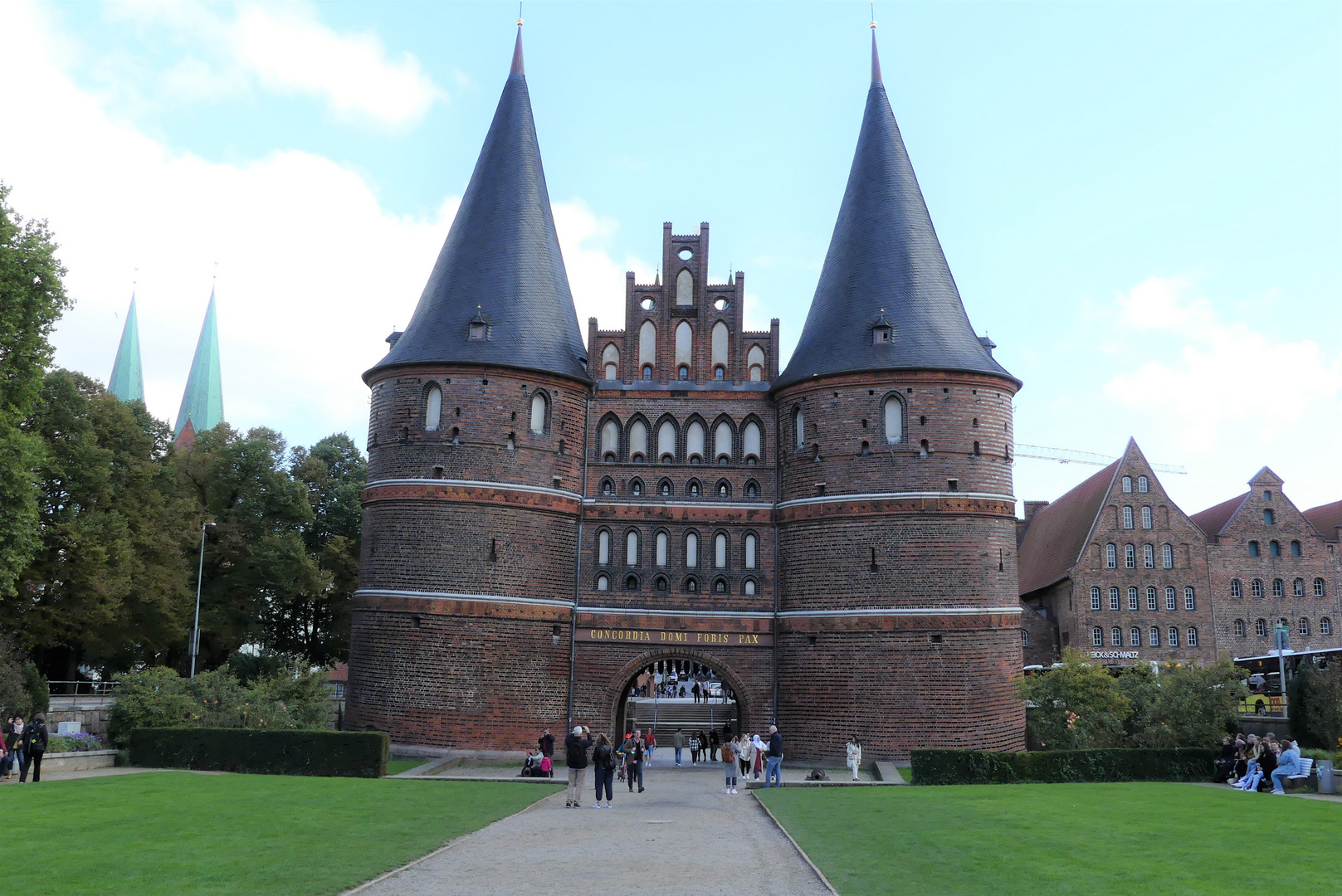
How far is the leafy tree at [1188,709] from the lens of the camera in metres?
28.1

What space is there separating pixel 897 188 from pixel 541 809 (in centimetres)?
2348

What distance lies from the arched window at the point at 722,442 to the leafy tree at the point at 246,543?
17821mm

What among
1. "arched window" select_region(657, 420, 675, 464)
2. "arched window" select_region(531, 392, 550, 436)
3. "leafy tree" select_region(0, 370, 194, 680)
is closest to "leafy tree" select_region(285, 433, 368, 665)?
"leafy tree" select_region(0, 370, 194, 680)

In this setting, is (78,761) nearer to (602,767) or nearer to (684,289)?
(602,767)

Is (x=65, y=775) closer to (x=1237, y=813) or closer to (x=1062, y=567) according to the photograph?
(x=1237, y=813)

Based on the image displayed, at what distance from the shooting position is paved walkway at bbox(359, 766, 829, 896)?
1230 cm

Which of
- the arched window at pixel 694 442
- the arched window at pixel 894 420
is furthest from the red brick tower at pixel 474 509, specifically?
the arched window at pixel 894 420

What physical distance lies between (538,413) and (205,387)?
5745 centimetres

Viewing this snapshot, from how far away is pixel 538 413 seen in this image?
3362cm

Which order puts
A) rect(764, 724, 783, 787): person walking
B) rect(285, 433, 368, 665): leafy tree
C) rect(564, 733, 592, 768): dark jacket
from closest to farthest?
rect(564, 733, 592, 768): dark jacket
rect(764, 724, 783, 787): person walking
rect(285, 433, 368, 665): leafy tree

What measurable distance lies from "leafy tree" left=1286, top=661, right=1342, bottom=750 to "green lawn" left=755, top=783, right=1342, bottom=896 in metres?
9.80

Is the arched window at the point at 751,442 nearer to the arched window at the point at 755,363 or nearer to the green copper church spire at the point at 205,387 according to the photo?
the arched window at the point at 755,363

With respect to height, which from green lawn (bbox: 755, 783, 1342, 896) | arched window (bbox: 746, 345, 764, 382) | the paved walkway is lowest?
the paved walkway

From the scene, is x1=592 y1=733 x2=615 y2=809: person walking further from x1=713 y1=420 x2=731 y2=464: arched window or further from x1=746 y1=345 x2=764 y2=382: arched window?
x1=746 y1=345 x2=764 y2=382: arched window
